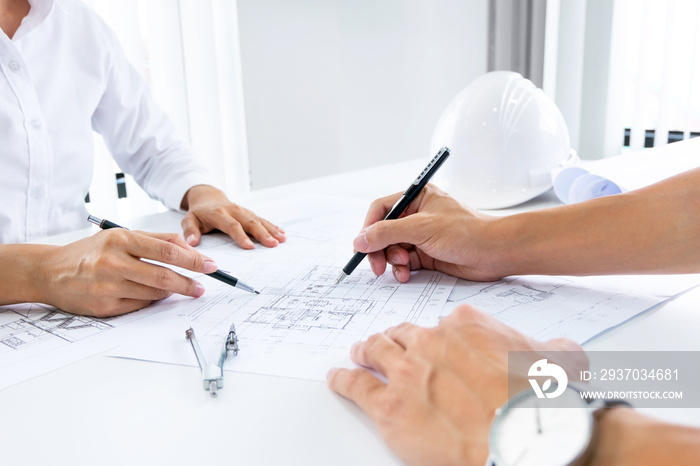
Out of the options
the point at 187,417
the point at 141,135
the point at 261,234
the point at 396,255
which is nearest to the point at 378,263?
the point at 396,255

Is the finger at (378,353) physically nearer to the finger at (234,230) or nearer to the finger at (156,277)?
the finger at (156,277)

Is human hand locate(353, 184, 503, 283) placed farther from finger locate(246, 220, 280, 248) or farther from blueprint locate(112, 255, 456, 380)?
finger locate(246, 220, 280, 248)

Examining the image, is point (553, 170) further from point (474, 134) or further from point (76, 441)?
point (76, 441)

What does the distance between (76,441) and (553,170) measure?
0.87 m

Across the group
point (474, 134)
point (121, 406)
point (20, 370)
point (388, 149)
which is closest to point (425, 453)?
point (121, 406)

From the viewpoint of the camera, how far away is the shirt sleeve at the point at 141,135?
46.9 inches

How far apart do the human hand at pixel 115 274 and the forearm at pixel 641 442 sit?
45 cm

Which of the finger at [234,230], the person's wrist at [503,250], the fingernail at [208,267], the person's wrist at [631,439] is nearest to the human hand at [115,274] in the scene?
the fingernail at [208,267]

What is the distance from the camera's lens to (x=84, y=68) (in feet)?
3.69

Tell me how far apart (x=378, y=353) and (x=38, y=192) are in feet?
2.65

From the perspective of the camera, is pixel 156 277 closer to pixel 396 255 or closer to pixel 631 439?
pixel 396 255

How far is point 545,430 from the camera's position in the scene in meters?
0.34

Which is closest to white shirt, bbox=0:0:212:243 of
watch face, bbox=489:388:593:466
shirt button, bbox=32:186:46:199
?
shirt button, bbox=32:186:46:199

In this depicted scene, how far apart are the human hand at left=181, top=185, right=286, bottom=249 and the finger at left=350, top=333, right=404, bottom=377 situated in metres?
0.42
